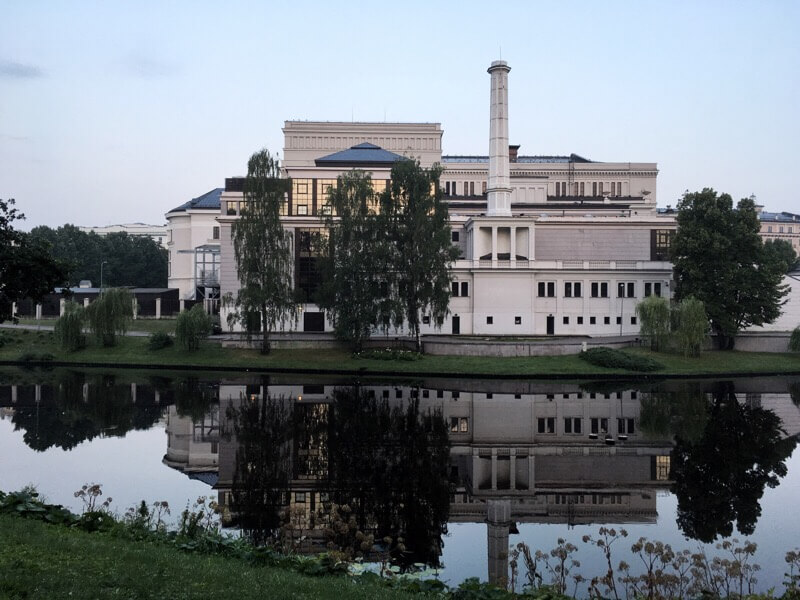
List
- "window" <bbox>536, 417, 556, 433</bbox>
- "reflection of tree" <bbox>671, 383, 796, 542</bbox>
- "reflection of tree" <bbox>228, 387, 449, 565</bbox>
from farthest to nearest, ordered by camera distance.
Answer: "window" <bbox>536, 417, 556, 433</bbox>
"reflection of tree" <bbox>671, 383, 796, 542</bbox>
"reflection of tree" <bbox>228, 387, 449, 565</bbox>

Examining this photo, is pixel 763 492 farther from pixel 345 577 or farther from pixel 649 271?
pixel 649 271

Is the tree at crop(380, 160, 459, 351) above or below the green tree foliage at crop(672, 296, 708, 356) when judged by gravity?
above

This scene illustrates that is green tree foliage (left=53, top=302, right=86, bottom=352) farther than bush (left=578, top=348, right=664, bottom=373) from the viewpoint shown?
Yes

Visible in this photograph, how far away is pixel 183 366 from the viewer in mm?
55094

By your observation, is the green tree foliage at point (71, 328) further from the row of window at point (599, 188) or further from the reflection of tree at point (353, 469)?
the row of window at point (599, 188)

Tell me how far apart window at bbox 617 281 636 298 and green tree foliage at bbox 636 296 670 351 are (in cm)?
895

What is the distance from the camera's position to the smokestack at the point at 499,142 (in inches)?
2574

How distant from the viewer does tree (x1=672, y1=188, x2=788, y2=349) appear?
192 feet

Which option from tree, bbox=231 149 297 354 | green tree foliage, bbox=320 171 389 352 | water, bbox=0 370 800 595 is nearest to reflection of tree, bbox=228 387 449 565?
water, bbox=0 370 800 595

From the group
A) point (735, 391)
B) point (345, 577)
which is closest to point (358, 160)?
point (735, 391)

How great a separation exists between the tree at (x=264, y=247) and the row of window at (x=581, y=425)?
26718mm

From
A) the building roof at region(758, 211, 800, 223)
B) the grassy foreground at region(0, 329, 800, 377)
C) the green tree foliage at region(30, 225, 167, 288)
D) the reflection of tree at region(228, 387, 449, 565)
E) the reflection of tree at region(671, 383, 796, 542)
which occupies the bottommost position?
the reflection of tree at region(671, 383, 796, 542)

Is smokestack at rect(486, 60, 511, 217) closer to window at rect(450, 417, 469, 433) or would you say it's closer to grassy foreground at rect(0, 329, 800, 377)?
grassy foreground at rect(0, 329, 800, 377)

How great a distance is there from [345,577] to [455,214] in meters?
64.4
